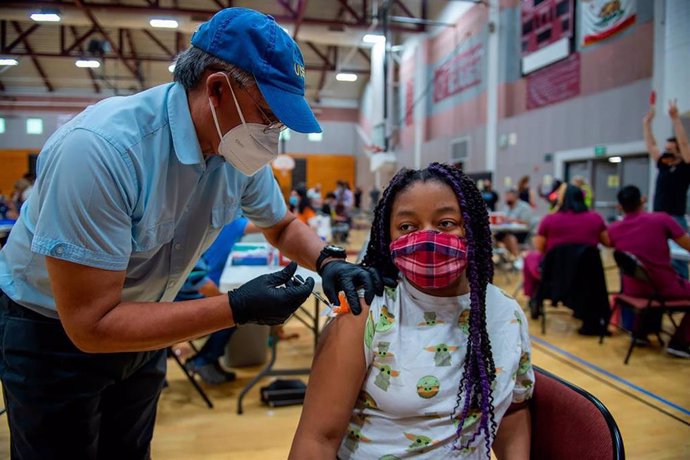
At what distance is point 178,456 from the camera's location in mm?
2188

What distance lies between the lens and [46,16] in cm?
1009

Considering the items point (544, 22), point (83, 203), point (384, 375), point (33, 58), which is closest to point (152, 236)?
point (83, 203)

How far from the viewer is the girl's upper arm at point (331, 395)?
101cm

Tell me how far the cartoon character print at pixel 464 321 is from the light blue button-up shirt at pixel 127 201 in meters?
0.63

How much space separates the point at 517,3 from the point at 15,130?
53.4 ft

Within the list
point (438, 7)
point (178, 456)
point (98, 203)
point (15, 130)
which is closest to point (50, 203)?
point (98, 203)

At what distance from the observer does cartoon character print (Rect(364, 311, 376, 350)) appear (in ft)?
3.48

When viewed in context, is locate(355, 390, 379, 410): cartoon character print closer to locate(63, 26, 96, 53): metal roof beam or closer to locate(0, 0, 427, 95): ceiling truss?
locate(0, 0, 427, 95): ceiling truss

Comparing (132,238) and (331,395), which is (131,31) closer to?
(132,238)

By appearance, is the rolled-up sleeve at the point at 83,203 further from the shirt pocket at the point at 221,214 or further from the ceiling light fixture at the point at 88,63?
the ceiling light fixture at the point at 88,63

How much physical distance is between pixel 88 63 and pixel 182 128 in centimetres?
1545

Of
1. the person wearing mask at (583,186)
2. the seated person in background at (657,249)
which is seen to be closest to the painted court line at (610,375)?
the seated person in background at (657,249)

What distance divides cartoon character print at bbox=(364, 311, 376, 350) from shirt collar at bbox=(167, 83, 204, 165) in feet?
1.64

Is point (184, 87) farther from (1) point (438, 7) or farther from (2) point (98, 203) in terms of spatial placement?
(1) point (438, 7)
